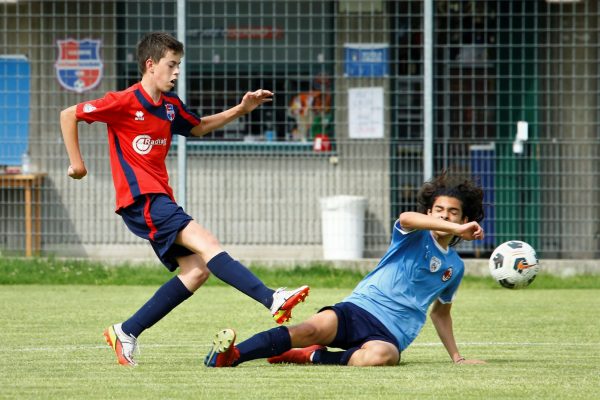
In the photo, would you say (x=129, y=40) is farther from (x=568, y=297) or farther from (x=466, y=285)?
(x=568, y=297)

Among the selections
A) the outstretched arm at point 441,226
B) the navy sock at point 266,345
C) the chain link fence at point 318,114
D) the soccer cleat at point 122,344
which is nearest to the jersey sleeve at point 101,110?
the soccer cleat at point 122,344

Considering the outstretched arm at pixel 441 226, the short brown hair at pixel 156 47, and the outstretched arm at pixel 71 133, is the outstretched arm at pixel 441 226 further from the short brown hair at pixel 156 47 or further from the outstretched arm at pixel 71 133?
the outstretched arm at pixel 71 133

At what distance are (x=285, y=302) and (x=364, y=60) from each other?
839 cm

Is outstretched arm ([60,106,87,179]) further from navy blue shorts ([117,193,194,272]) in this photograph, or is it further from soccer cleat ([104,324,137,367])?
soccer cleat ([104,324,137,367])

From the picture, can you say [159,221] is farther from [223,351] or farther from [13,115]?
[13,115]

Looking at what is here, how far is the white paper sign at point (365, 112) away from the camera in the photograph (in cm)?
1374

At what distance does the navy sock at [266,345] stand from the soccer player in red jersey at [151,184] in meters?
0.28

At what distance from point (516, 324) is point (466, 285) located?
330cm

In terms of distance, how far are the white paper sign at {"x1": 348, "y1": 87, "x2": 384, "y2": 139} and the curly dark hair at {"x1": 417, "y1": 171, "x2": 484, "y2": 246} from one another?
6745 mm

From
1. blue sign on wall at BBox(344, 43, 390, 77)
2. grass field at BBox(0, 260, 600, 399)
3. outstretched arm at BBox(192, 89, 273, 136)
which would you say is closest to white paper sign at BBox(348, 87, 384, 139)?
blue sign on wall at BBox(344, 43, 390, 77)

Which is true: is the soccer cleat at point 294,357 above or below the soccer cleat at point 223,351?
below

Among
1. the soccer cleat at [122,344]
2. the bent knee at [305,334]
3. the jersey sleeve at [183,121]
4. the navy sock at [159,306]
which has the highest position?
the jersey sleeve at [183,121]

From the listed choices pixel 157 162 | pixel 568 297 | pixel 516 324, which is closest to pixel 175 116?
pixel 157 162

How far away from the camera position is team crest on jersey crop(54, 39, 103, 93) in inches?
561
